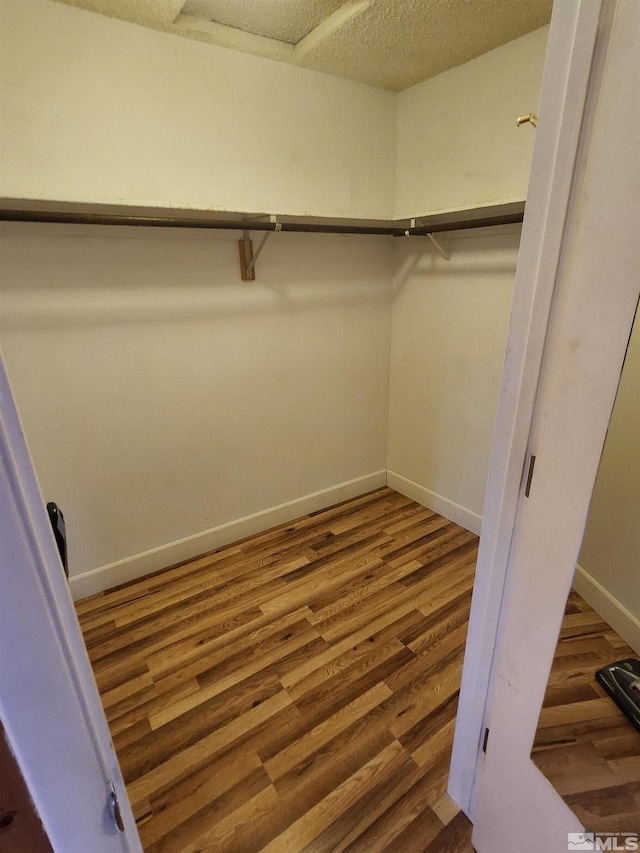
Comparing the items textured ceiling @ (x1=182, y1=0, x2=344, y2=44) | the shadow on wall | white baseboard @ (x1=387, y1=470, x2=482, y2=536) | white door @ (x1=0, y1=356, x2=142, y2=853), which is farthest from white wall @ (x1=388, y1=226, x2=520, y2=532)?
white door @ (x1=0, y1=356, x2=142, y2=853)

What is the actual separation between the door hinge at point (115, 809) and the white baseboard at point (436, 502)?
2011mm

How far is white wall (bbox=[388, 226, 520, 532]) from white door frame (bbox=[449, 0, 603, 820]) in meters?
1.36

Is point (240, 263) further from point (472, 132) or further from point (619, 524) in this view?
point (619, 524)

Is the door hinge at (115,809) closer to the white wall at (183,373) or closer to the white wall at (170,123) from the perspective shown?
the white wall at (183,373)

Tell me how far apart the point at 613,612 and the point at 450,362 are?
155 centimetres

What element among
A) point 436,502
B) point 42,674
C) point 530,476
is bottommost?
point 436,502

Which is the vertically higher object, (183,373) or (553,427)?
(553,427)

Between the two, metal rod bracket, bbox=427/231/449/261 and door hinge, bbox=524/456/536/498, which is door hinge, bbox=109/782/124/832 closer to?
door hinge, bbox=524/456/536/498

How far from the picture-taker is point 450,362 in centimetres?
241

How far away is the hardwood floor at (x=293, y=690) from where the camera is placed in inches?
49.3

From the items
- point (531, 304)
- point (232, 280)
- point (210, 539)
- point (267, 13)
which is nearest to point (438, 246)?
point (232, 280)

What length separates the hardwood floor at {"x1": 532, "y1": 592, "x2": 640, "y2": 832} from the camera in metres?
0.84

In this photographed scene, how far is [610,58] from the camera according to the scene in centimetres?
59

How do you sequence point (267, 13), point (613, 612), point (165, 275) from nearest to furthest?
point (613, 612) < point (267, 13) < point (165, 275)
